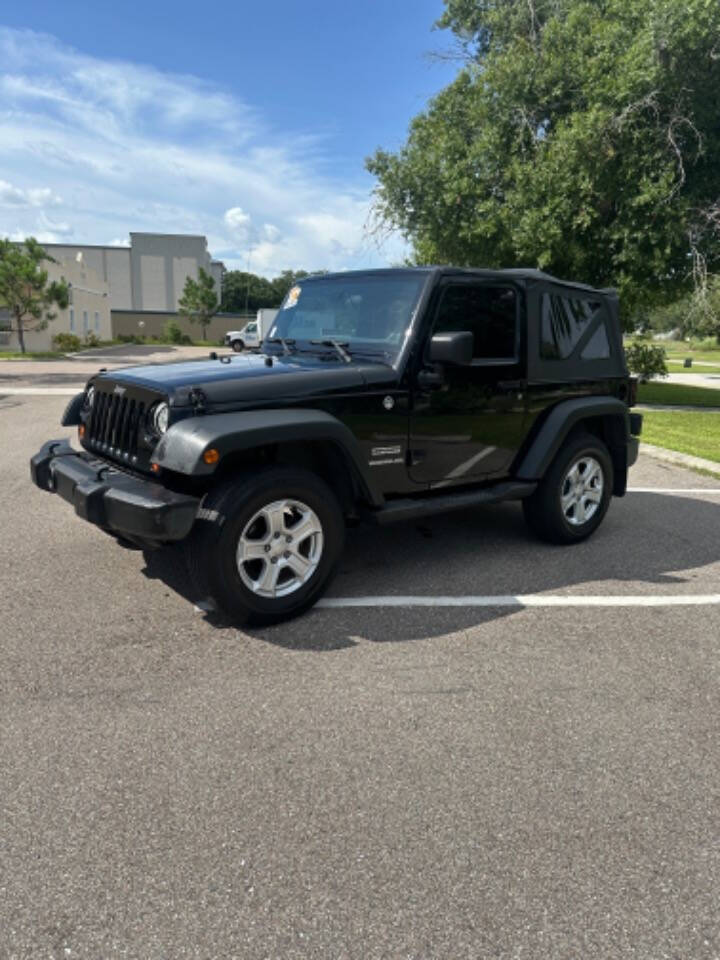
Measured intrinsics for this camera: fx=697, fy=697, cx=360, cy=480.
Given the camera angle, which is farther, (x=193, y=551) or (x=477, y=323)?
(x=477, y=323)

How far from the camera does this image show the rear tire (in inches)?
203

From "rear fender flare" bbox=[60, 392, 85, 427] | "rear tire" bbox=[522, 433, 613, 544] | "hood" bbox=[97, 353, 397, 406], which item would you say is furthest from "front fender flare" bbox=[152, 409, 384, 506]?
"rear tire" bbox=[522, 433, 613, 544]

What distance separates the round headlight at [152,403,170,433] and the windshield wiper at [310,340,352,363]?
3.80ft

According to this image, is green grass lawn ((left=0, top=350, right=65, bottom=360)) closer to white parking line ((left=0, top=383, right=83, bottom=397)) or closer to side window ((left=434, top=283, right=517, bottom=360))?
white parking line ((left=0, top=383, right=83, bottom=397))

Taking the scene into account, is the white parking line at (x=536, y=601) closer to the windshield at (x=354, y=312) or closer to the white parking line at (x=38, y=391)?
the windshield at (x=354, y=312)

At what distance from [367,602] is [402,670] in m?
0.82

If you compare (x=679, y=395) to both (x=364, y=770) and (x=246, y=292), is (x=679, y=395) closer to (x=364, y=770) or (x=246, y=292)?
(x=364, y=770)

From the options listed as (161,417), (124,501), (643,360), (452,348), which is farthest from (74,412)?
(643,360)

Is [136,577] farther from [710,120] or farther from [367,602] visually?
[710,120]

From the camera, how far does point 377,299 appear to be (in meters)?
4.53

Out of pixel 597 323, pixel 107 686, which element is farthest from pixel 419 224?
pixel 107 686

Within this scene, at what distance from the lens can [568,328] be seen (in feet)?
17.4

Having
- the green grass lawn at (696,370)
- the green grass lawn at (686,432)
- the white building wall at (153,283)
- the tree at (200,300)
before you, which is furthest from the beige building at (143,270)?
the green grass lawn at (686,432)

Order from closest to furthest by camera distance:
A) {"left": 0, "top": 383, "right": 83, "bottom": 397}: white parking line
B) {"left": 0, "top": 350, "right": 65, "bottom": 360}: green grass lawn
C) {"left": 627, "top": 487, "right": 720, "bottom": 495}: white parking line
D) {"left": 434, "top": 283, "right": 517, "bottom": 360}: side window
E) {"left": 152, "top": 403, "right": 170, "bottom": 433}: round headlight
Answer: {"left": 152, "top": 403, "right": 170, "bottom": 433}: round headlight < {"left": 434, "top": 283, "right": 517, "bottom": 360}: side window < {"left": 627, "top": 487, "right": 720, "bottom": 495}: white parking line < {"left": 0, "top": 383, "right": 83, "bottom": 397}: white parking line < {"left": 0, "top": 350, "right": 65, "bottom": 360}: green grass lawn
